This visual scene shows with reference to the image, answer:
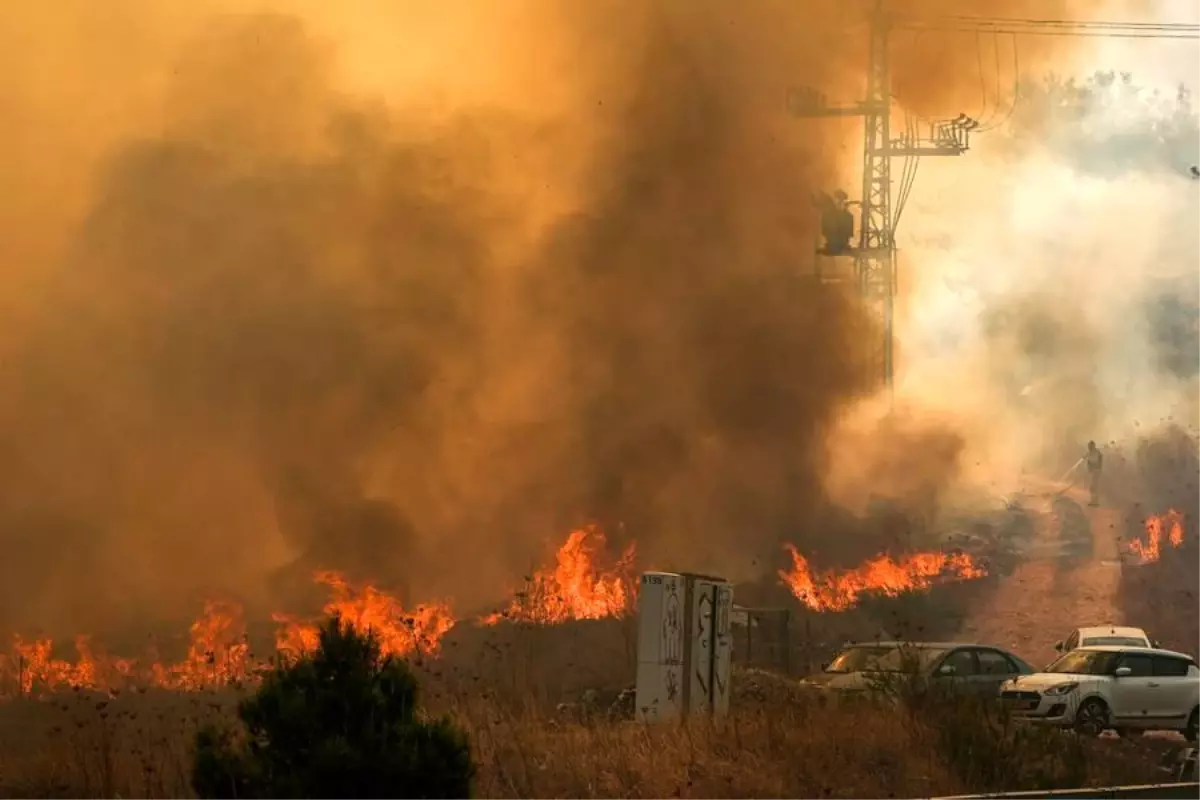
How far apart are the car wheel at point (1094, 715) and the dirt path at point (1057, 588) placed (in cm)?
1174

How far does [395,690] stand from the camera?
8.57 m

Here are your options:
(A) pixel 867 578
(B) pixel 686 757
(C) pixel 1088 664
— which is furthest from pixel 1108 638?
(B) pixel 686 757

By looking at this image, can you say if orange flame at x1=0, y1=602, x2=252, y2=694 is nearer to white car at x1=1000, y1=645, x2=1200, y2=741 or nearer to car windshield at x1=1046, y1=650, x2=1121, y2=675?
white car at x1=1000, y1=645, x2=1200, y2=741

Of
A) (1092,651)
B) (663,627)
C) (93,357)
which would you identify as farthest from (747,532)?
(663,627)

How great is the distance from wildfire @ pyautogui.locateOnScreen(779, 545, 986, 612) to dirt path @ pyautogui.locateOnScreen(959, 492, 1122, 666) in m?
1.33

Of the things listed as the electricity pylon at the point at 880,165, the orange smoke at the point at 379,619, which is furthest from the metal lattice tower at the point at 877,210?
the orange smoke at the point at 379,619

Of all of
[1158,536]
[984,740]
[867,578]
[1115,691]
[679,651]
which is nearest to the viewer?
[984,740]

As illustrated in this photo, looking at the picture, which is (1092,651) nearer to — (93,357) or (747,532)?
(747,532)

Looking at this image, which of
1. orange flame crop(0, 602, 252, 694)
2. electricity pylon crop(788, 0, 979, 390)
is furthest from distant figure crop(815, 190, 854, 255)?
orange flame crop(0, 602, 252, 694)

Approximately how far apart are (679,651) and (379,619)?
38.0 feet

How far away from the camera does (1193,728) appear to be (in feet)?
69.2

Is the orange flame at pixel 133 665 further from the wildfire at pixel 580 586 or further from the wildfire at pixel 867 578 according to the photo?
the wildfire at pixel 867 578

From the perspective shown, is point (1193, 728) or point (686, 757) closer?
point (686, 757)

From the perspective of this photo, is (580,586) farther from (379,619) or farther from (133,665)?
(133,665)
